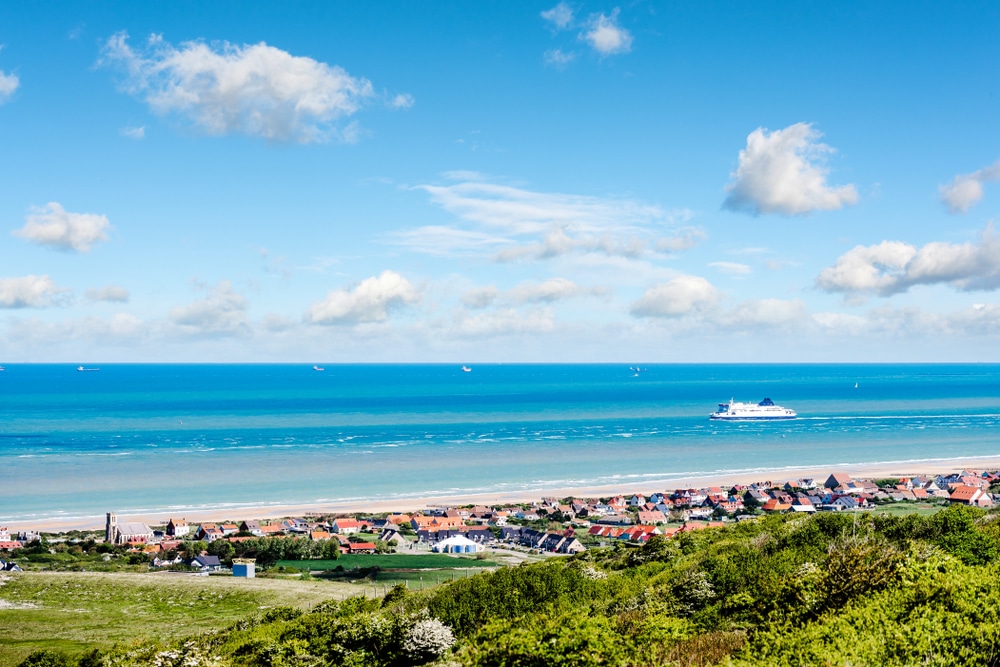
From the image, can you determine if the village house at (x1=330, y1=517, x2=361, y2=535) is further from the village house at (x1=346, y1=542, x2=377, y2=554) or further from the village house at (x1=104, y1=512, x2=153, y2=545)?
the village house at (x1=104, y1=512, x2=153, y2=545)

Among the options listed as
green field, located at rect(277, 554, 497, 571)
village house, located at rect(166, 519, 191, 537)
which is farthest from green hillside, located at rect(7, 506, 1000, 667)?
village house, located at rect(166, 519, 191, 537)

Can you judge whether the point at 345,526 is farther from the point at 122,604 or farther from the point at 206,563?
the point at 122,604

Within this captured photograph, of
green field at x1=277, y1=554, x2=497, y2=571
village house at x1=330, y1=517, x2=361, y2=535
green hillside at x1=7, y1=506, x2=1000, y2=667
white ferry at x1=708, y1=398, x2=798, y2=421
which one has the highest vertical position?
white ferry at x1=708, y1=398, x2=798, y2=421

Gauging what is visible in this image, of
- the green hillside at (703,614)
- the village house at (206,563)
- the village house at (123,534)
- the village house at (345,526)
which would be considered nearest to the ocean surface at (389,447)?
the village house at (123,534)

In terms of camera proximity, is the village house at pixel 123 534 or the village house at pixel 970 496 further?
the village house at pixel 970 496

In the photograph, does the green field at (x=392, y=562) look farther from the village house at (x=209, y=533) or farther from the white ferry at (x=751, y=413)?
the white ferry at (x=751, y=413)
